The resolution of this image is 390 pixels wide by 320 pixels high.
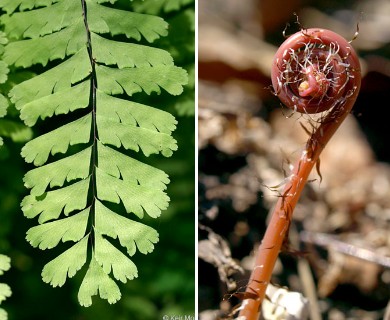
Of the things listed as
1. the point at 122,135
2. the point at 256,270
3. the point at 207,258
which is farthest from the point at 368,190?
the point at 122,135

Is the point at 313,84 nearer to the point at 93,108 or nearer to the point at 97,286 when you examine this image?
the point at 93,108

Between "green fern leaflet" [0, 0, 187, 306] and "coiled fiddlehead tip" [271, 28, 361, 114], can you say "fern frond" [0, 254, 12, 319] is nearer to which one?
"green fern leaflet" [0, 0, 187, 306]

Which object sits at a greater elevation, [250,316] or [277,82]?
[277,82]

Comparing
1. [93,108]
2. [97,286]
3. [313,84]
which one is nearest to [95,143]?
[93,108]

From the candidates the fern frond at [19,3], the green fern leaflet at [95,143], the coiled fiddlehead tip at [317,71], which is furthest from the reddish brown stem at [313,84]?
the fern frond at [19,3]

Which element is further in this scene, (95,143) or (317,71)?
(95,143)

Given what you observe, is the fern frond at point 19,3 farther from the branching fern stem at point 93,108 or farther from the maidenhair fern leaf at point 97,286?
the maidenhair fern leaf at point 97,286

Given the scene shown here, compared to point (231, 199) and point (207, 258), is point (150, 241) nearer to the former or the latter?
point (207, 258)

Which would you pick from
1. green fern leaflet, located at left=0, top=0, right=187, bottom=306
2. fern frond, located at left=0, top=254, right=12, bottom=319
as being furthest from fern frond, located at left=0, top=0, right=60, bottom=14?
fern frond, located at left=0, top=254, right=12, bottom=319
